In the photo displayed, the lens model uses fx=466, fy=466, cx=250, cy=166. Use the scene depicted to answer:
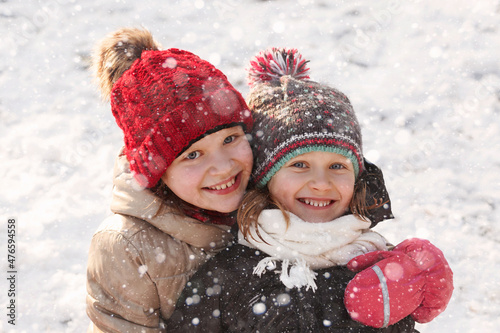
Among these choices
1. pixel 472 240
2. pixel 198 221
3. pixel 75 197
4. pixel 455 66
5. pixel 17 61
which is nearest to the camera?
pixel 198 221

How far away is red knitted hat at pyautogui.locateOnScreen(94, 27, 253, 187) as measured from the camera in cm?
165

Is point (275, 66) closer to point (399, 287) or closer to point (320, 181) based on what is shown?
point (320, 181)

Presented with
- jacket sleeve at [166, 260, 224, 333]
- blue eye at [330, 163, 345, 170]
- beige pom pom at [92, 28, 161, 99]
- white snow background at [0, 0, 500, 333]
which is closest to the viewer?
jacket sleeve at [166, 260, 224, 333]

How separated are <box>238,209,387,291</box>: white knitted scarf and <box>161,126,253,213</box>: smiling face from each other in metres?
0.17

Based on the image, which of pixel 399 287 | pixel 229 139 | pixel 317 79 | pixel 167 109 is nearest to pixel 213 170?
pixel 229 139

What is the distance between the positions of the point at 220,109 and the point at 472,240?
1.84 meters

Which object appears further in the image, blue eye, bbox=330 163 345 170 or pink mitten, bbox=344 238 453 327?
blue eye, bbox=330 163 345 170

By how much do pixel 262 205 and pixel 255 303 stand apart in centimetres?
37

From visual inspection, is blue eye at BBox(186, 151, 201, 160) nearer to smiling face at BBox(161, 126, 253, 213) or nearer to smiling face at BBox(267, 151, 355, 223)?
smiling face at BBox(161, 126, 253, 213)

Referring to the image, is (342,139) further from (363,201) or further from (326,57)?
(326,57)

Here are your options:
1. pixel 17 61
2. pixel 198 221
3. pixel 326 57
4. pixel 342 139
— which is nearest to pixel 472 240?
pixel 342 139

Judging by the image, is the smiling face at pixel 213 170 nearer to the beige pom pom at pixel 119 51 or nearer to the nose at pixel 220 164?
the nose at pixel 220 164

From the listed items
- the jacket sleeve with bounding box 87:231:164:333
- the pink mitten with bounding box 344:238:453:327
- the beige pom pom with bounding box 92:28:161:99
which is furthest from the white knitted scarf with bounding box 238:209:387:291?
the beige pom pom with bounding box 92:28:161:99

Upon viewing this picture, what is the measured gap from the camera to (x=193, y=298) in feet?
5.72
